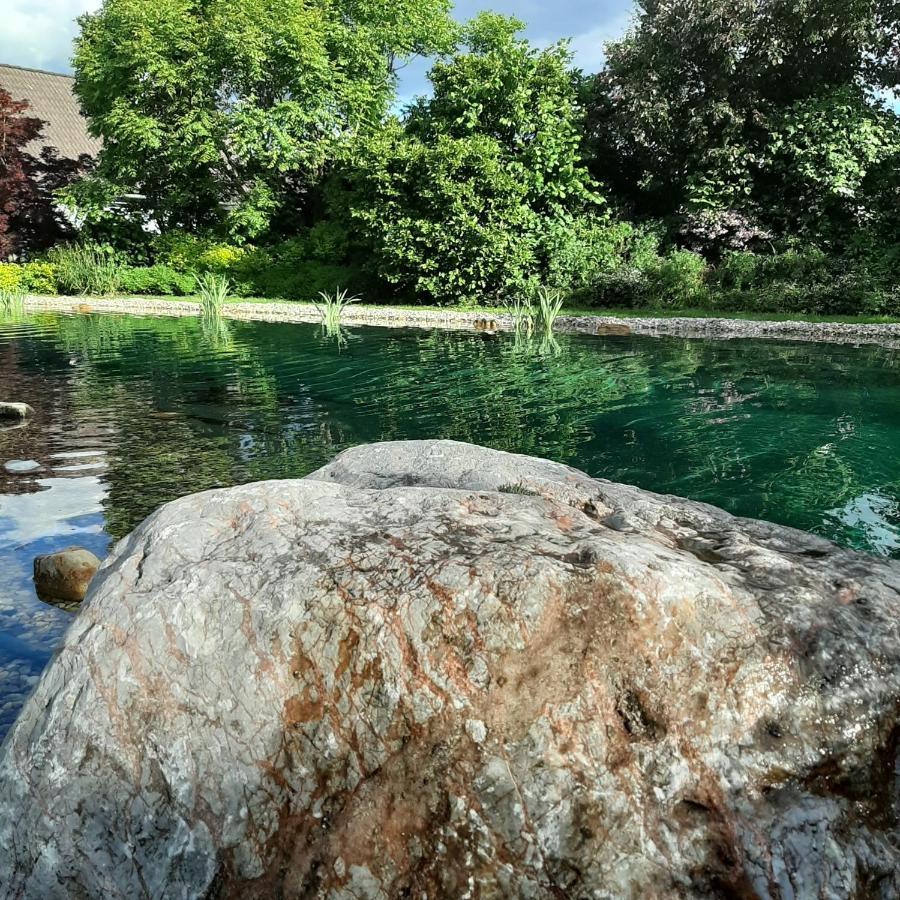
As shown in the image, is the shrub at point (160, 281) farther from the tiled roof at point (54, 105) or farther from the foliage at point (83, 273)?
the tiled roof at point (54, 105)

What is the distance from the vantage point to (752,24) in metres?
18.8

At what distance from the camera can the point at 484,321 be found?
17.4 m

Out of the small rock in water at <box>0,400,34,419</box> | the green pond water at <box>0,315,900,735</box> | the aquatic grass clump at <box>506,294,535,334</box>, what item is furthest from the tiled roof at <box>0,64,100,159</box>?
the small rock in water at <box>0,400,34,419</box>

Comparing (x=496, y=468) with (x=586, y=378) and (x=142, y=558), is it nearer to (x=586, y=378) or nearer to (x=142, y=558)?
(x=142, y=558)

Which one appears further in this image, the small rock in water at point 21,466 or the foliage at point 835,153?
the foliage at point 835,153

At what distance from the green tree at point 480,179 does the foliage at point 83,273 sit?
9.28 m

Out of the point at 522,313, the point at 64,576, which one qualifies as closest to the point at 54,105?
the point at 522,313

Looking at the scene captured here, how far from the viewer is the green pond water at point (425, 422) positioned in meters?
5.54

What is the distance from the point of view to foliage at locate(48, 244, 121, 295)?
2512 centimetres

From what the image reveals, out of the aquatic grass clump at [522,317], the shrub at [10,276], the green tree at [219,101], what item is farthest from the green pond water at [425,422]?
the green tree at [219,101]

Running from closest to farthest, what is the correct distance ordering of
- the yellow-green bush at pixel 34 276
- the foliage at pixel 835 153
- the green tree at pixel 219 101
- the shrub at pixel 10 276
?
the foliage at pixel 835 153 < the green tree at pixel 219 101 < the shrub at pixel 10 276 < the yellow-green bush at pixel 34 276

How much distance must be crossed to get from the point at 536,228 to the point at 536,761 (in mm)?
20034

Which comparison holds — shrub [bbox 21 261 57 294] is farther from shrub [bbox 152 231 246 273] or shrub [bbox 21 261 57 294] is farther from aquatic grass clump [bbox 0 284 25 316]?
aquatic grass clump [bbox 0 284 25 316]

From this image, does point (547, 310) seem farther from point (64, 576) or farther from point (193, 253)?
point (193, 253)
